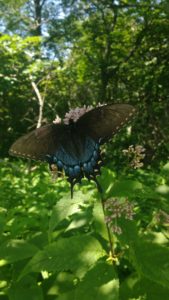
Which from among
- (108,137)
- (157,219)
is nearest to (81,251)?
(157,219)

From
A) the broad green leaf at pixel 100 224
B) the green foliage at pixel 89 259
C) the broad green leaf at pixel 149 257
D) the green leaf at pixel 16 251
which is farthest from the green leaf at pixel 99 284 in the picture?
the green leaf at pixel 16 251

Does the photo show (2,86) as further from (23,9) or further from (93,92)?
(23,9)

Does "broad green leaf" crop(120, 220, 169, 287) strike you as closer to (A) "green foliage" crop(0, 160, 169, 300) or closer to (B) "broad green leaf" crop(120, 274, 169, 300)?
(A) "green foliage" crop(0, 160, 169, 300)

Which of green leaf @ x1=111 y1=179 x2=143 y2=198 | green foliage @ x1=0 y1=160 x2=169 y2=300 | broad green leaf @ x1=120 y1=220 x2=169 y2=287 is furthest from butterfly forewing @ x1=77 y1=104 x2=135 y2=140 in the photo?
broad green leaf @ x1=120 y1=220 x2=169 y2=287

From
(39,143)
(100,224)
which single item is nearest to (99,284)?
(100,224)

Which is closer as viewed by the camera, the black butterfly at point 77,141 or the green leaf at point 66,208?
the green leaf at point 66,208

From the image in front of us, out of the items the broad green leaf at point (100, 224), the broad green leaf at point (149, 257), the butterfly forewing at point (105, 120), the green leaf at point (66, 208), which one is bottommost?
the broad green leaf at point (149, 257)

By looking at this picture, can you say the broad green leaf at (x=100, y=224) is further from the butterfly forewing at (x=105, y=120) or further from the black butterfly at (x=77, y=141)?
the butterfly forewing at (x=105, y=120)
